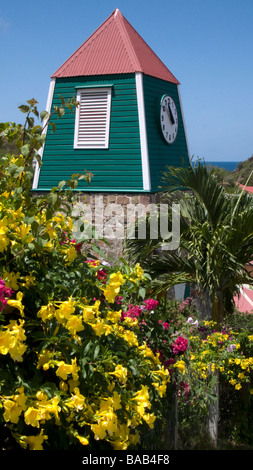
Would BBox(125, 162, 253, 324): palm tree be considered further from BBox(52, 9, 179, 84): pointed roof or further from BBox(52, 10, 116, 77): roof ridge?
BBox(52, 10, 116, 77): roof ridge

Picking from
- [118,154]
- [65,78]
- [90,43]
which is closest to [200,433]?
[118,154]

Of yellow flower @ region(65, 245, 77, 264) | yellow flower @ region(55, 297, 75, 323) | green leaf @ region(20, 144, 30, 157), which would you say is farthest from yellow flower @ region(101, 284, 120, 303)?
green leaf @ region(20, 144, 30, 157)

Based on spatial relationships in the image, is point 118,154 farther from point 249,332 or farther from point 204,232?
point 249,332

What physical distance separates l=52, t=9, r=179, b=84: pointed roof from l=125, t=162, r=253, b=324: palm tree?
4.92m

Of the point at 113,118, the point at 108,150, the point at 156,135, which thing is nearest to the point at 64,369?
the point at 108,150

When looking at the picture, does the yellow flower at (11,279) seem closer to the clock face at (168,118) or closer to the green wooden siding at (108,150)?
the green wooden siding at (108,150)

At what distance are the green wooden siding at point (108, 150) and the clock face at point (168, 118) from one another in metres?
1.12

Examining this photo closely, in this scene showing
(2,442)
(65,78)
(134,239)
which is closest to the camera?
(2,442)

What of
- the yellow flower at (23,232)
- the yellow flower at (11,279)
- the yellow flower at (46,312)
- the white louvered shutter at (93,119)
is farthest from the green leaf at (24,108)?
the white louvered shutter at (93,119)

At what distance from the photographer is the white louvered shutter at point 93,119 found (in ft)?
40.3

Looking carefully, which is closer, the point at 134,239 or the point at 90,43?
the point at 134,239

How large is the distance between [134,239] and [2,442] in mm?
6156

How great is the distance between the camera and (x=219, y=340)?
6.00m

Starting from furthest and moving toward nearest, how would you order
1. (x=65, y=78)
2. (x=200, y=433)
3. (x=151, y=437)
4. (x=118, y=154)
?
1. (x=65, y=78)
2. (x=118, y=154)
3. (x=200, y=433)
4. (x=151, y=437)
